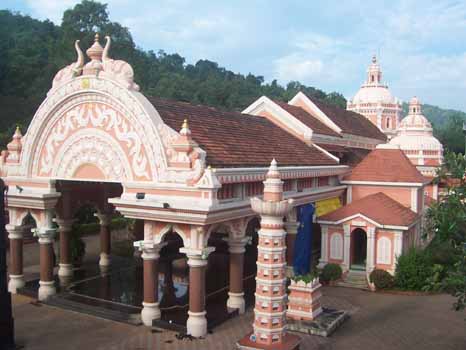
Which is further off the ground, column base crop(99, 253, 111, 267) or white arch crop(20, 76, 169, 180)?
white arch crop(20, 76, 169, 180)

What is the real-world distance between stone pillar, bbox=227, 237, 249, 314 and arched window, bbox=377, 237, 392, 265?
6185mm

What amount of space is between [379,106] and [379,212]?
24.5 meters

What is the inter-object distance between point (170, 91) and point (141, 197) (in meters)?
46.8

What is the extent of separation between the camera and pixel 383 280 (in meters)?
18.6

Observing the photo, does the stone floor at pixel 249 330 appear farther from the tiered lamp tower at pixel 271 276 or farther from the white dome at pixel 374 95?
the white dome at pixel 374 95

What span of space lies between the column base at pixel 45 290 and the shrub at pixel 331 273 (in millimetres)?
9612

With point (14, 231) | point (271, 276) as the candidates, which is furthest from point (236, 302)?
point (14, 231)

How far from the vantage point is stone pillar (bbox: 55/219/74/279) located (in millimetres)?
19266

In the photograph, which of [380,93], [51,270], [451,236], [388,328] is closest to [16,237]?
[51,270]

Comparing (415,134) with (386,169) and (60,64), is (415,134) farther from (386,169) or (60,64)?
(60,64)

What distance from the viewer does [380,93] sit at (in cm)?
4300

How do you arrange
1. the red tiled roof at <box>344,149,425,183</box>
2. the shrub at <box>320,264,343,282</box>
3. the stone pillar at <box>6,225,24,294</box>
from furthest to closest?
the red tiled roof at <box>344,149,425,183</box>
the shrub at <box>320,264,343,282</box>
the stone pillar at <box>6,225,24,294</box>

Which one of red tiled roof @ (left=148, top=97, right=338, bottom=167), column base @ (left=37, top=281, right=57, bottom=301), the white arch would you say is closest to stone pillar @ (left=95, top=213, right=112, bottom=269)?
column base @ (left=37, top=281, right=57, bottom=301)

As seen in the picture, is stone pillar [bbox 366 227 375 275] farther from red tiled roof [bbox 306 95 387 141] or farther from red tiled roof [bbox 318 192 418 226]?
red tiled roof [bbox 306 95 387 141]
